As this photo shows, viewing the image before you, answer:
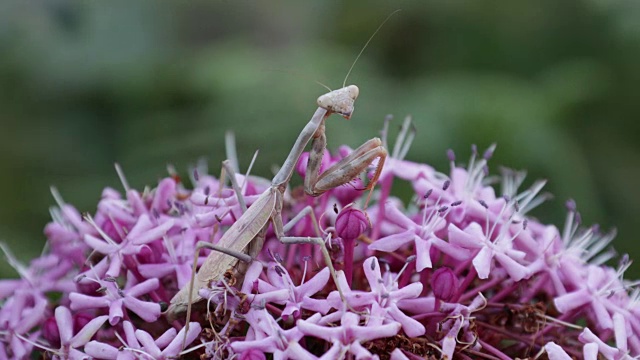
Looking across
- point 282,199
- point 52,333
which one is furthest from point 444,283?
point 52,333

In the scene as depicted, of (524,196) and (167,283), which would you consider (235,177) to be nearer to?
(167,283)

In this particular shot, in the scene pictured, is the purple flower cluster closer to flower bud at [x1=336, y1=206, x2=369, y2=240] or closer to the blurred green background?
flower bud at [x1=336, y1=206, x2=369, y2=240]

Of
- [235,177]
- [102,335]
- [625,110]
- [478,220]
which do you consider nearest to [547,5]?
[625,110]

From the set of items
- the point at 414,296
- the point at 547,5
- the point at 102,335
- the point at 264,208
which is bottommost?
the point at 102,335

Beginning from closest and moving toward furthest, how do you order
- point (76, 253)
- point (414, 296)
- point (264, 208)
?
1. point (414, 296)
2. point (264, 208)
3. point (76, 253)

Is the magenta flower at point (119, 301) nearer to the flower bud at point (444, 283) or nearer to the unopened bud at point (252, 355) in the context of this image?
the unopened bud at point (252, 355)

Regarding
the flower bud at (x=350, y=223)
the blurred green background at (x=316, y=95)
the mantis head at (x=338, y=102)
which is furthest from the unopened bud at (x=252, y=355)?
the blurred green background at (x=316, y=95)

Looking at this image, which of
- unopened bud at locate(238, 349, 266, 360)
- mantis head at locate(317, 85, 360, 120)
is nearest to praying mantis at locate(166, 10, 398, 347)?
mantis head at locate(317, 85, 360, 120)
